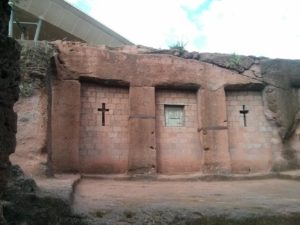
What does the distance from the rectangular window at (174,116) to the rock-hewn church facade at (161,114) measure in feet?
0.09

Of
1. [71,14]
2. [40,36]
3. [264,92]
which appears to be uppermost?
[71,14]

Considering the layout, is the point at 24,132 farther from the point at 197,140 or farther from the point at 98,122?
the point at 197,140

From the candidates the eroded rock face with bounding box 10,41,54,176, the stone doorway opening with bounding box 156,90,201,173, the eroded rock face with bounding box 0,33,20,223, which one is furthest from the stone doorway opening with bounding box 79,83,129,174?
the eroded rock face with bounding box 0,33,20,223

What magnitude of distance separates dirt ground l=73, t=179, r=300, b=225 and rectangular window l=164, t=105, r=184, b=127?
2.87 metres

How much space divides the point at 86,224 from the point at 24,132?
3.26m

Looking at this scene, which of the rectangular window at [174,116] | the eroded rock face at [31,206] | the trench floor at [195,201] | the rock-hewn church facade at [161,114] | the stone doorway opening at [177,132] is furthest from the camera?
the rectangular window at [174,116]

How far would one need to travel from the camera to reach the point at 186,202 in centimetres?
534

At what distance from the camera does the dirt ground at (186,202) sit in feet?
15.0

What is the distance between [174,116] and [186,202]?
4.49 meters

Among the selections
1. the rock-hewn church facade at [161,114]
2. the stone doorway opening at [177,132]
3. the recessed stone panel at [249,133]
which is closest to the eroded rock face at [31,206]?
the rock-hewn church facade at [161,114]

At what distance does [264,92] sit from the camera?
1002 centimetres

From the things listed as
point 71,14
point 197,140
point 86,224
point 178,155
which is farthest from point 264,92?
point 71,14

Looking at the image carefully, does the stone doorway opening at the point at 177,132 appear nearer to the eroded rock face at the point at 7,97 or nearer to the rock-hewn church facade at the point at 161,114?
the rock-hewn church facade at the point at 161,114

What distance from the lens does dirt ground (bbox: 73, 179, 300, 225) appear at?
4562 millimetres
